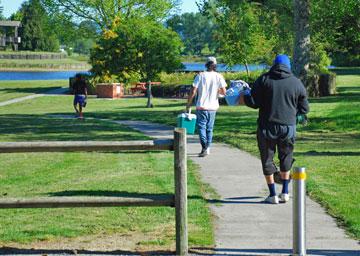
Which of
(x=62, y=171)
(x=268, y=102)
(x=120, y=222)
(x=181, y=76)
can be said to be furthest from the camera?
(x=181, y=76)

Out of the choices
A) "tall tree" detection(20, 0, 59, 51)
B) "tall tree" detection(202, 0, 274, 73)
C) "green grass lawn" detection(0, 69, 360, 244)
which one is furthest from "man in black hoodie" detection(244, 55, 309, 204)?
"tall tree" detection(20, 0, 59, 51)

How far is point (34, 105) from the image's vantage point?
122 ft

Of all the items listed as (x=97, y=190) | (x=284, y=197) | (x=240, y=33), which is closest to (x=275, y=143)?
(x=284, y=197)

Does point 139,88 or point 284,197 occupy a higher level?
point 284,197

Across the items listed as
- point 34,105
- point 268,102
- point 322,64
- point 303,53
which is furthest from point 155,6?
point 268,102

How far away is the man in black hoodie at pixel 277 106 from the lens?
30.2 feet

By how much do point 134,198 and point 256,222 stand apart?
1758mm

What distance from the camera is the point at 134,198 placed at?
7.39 meters

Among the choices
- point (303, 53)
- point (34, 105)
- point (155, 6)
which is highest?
point (155, 6)

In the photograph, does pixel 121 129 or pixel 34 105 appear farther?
pixel 34 105

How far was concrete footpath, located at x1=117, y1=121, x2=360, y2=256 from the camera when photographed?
742 cm

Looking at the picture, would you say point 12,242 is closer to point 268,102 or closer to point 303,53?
point 268,102

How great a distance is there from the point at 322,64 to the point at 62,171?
106ft

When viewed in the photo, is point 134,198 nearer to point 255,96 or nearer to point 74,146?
point 74,146
